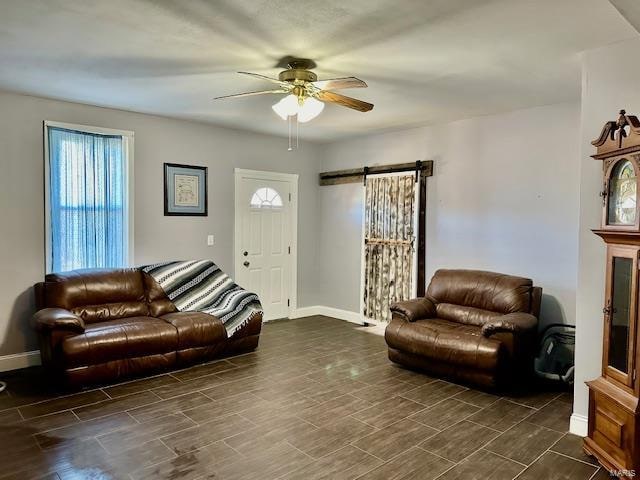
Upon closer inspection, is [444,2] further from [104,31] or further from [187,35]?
[104,31]

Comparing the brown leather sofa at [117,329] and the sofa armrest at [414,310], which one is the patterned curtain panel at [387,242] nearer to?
the sofa armrest at [414,310]

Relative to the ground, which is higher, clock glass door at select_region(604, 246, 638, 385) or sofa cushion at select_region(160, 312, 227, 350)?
clock glass door at select_region(604, 246, 638, 385)

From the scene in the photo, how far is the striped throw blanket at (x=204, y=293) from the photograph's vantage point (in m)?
4.83

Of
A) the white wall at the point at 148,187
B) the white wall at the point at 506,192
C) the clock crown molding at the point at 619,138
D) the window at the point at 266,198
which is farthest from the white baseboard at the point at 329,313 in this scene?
the clock crown molding at the point at 619,138

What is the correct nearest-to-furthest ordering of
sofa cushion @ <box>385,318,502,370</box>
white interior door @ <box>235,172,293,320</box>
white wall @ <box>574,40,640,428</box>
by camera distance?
white wall @ <box>574,40,640,428</box>, sofa cushion @ <box>385,318,502,370</box>, white interior door @ <box>235,172,293,320</box>

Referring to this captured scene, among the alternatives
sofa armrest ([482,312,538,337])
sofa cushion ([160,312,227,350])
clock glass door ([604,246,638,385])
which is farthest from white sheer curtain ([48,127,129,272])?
clock glass door ([604,246,638,385])

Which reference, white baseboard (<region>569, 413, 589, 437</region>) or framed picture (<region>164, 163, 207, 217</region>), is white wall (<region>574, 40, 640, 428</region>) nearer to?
white baseboard (<region>569, 413, 589, 437</region>)

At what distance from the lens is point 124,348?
→ 3922 millimetres

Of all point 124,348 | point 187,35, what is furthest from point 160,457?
point 187,35

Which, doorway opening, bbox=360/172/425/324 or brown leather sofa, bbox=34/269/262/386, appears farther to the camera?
doorway opening, bbox=360/172/425/324

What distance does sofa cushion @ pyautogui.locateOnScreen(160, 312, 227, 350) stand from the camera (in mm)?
4324

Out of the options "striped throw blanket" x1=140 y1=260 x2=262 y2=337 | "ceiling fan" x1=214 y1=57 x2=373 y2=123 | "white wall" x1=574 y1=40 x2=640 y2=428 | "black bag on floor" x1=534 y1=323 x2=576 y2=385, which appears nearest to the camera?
"white wall" x1=574 y1=40 x2=640 y2=428

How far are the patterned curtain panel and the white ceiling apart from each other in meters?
1.58

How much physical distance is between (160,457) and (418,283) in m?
3.74
